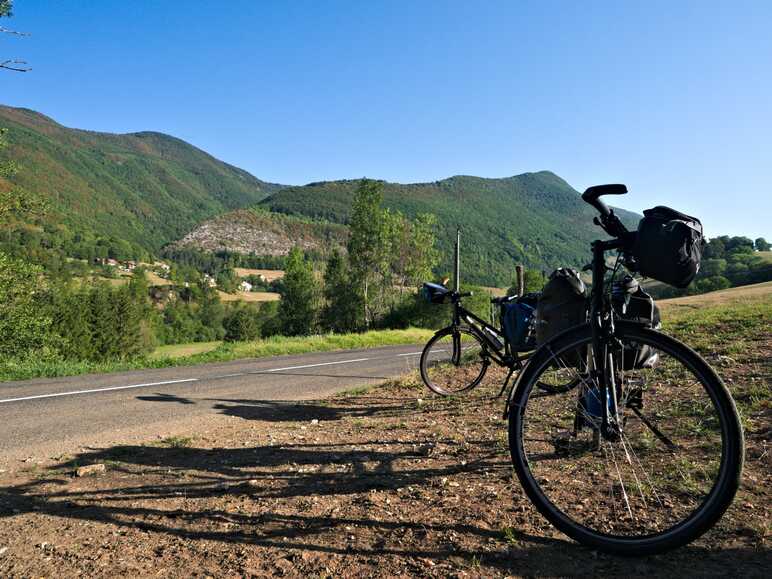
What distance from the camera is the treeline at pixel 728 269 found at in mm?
66062

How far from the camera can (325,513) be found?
A: 280 cm

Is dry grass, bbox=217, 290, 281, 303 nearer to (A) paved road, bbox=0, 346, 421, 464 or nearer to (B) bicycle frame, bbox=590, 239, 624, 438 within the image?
(A) paved road, bbox=0, 346, 421, 464

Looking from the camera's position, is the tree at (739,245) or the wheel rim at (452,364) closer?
the wheel rim at (452,364)

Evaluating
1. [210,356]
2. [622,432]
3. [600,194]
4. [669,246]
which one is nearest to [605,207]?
[600,194]

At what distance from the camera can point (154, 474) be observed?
375 cm

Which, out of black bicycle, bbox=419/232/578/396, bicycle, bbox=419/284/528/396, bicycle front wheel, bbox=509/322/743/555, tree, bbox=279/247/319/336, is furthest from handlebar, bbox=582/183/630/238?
tree, bbox=279/247/319/336

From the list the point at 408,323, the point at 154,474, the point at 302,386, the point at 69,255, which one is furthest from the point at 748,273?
the point at 69,255

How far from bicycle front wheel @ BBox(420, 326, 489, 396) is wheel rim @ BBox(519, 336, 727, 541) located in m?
2.81

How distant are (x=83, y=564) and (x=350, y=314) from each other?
2148 inches

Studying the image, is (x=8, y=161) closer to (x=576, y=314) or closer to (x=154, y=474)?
(x=154, y=474)

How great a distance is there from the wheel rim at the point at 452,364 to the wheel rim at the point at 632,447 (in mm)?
2872

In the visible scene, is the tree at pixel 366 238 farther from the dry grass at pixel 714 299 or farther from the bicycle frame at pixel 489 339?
the bicycle frame at pixel 489 339

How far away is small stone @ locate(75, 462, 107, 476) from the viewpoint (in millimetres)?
3844

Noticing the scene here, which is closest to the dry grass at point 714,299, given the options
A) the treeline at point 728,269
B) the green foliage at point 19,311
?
the treeline at point 728,269
